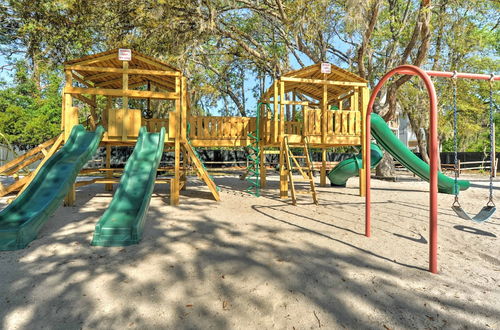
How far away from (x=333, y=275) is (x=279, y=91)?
730 cm

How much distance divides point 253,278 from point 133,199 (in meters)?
2.99

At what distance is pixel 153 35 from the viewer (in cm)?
1264

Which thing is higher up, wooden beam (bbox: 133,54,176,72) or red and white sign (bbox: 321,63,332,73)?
red and white sign (bbox: 321,63,332,73)

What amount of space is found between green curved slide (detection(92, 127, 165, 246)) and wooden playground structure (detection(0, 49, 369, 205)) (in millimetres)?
613

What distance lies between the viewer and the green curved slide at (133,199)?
166 inches

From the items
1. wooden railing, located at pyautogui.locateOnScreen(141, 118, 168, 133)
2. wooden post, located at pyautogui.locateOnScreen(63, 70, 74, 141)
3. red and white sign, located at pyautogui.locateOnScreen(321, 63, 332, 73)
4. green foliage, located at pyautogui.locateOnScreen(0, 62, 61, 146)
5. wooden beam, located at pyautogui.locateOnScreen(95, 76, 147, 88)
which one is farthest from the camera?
green foliage, located at pyautogui.locateOnScreen(0, 62, 61, 146)

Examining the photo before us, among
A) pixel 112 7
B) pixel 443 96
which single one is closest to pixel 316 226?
pixel 112 7

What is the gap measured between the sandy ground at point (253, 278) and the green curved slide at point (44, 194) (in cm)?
23

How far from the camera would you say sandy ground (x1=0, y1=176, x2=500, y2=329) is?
2.49 m

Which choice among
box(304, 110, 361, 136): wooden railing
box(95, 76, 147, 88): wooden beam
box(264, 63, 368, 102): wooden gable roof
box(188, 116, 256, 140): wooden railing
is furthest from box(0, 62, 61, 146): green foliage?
box(304, 110, 361, 136): wooden railing

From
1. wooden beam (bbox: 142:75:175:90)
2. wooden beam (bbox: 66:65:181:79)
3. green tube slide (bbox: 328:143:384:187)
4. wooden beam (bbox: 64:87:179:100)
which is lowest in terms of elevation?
green tube slide (bbox: 328:143:384:187)

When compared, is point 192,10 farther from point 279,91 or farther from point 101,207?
point 101,207

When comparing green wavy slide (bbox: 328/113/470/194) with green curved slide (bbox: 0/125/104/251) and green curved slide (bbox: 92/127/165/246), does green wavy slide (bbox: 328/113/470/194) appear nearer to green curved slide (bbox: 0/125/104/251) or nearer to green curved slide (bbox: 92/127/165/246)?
green curved slide (bbox: 92/127/165/246)

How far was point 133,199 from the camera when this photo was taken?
5.16 metres
